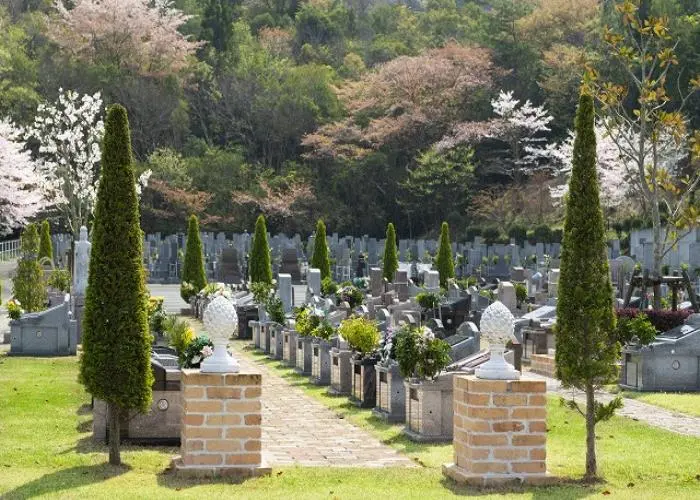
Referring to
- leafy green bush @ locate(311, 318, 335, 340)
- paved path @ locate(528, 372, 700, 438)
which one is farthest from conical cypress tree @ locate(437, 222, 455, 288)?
paved path @ locate(528, 372, 700, 438)

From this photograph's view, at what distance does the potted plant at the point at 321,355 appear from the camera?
855 inches

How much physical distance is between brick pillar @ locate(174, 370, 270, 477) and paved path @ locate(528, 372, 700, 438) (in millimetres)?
4583

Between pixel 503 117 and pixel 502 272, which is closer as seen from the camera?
pixel 502 272

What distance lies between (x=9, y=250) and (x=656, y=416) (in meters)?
43.5

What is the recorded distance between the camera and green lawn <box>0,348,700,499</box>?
37.0 feet

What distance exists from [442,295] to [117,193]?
726 inches

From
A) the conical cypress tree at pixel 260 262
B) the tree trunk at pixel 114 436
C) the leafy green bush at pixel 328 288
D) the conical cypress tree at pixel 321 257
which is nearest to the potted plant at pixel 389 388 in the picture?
the tree trunk at pixel 114 436

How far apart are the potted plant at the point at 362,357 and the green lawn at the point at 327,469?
0.98 meters

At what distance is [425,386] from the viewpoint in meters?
15.3

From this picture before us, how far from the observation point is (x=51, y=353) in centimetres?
2614

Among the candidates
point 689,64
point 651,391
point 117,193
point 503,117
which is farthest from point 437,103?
point 117,193

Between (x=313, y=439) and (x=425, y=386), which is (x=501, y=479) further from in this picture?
(x=313, y=439)

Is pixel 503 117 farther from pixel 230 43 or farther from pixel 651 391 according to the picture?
pixel 651 391

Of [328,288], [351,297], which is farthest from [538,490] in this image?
[328,288]
